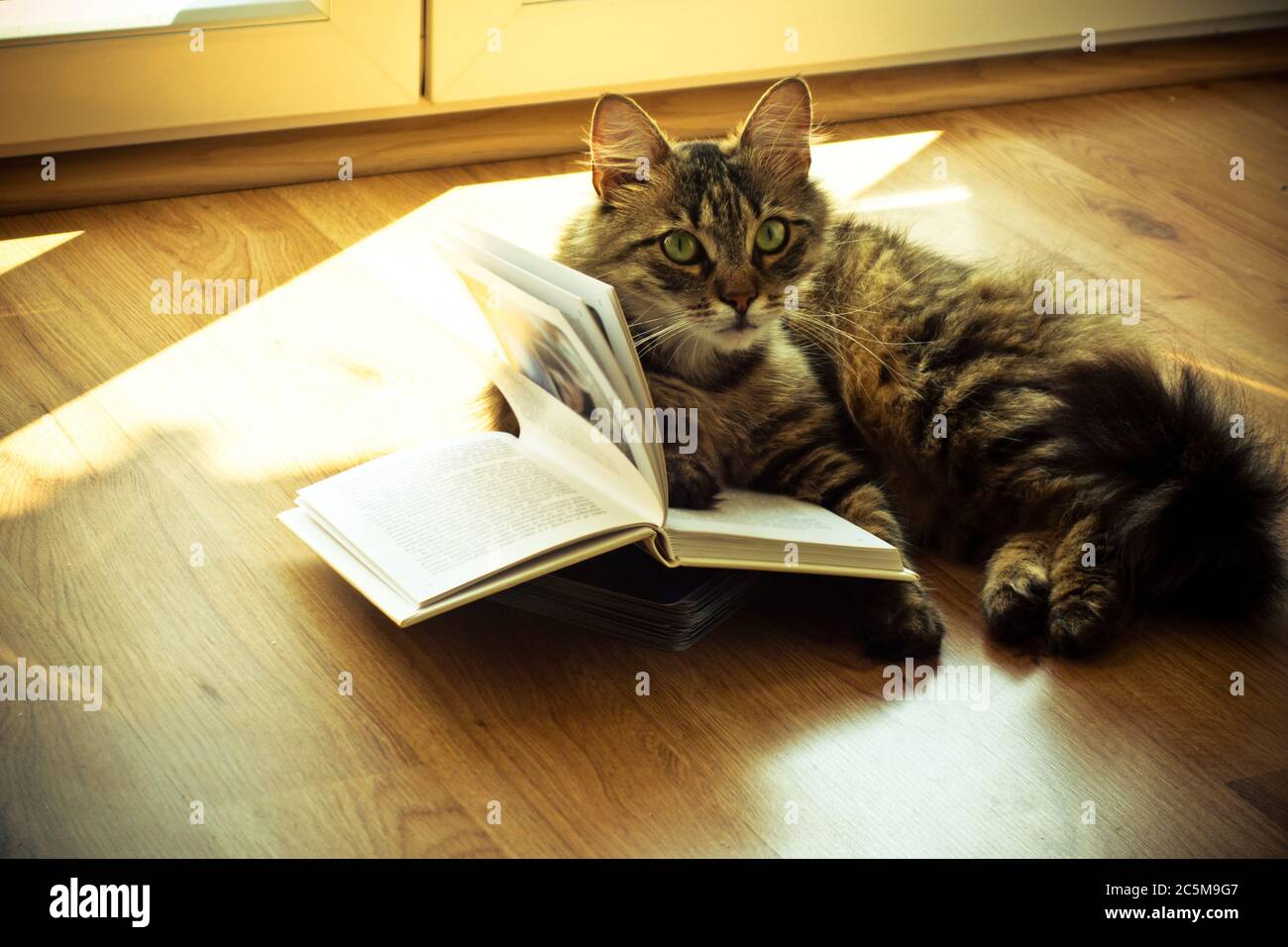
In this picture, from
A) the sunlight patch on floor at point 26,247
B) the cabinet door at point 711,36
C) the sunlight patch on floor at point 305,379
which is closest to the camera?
the sunlight patch on floor at point 305,379

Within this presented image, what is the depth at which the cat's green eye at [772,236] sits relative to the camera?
1694 millimetres

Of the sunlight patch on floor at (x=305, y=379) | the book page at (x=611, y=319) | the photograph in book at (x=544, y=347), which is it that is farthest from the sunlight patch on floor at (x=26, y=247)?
the book page at (x=611, y=319)

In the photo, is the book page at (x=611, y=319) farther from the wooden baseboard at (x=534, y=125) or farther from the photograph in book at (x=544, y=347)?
the wooden baseboard at (x=534, y=125)

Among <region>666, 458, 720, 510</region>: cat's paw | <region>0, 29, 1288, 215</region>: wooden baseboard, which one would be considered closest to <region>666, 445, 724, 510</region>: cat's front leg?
Result: <region>666, 458, 720, 510</region>: cat's paw

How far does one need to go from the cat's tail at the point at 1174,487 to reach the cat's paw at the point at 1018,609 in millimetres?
100

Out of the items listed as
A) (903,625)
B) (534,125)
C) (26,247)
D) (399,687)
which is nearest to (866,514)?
(903,625)

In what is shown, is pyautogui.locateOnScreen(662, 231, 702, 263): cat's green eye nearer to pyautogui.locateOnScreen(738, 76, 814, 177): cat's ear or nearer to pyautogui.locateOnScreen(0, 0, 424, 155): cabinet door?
pyautogui.locateOnScreen(738, 76, 814, 177): cat's ear

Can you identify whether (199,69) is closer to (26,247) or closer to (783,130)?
(26,247)

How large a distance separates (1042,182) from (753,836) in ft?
6.10

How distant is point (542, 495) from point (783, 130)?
0.58 metres

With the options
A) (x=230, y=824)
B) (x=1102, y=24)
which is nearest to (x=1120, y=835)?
(x=230, y=824)

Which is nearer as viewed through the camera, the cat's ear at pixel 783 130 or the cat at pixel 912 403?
the cat at pixel 912 403

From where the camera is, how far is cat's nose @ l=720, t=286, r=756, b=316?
1.64 meters
